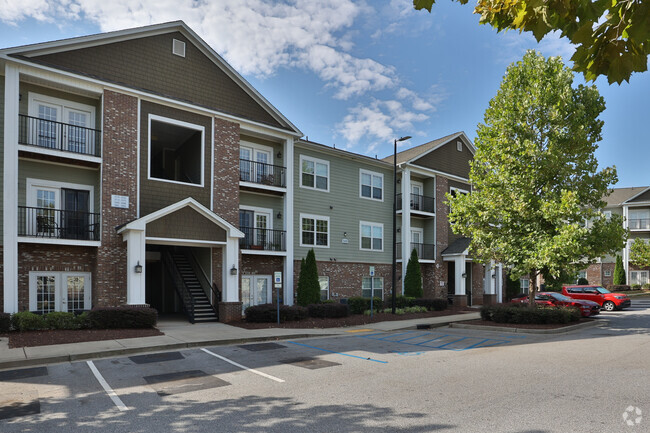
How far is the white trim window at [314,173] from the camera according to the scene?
24984mm

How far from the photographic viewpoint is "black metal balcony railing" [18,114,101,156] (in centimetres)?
1670

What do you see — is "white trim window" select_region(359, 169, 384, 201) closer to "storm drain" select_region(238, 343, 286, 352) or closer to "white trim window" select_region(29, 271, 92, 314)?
"storm drain" select_region(238, 343, 286, 352)

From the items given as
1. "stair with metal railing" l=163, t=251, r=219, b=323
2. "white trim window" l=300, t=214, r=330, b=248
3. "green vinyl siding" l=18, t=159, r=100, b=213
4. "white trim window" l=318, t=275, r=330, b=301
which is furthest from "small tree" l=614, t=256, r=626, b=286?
"green vinyl siding" l=18, t=159, r=100, b=213

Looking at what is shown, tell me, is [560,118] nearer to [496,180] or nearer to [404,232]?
[496,180]

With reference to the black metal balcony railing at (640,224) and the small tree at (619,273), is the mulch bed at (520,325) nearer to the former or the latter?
the small tree at (619,273)

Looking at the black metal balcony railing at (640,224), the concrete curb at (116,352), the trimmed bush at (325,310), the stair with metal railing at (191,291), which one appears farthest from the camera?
the black metal balcony railing at (640,224)

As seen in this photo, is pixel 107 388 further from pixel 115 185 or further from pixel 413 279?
pixel 413 279

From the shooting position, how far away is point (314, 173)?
83.6 feet

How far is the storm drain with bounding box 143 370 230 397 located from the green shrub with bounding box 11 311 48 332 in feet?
25.7

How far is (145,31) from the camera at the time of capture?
1908cm

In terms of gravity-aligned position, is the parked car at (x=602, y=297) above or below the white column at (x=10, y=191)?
below

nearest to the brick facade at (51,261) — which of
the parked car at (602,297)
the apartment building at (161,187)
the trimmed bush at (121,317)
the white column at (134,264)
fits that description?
the apartment building at (161,187)

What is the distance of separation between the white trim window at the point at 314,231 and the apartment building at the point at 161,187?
6cm

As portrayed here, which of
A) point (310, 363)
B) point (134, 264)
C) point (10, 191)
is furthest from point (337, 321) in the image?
point (10, 191)
